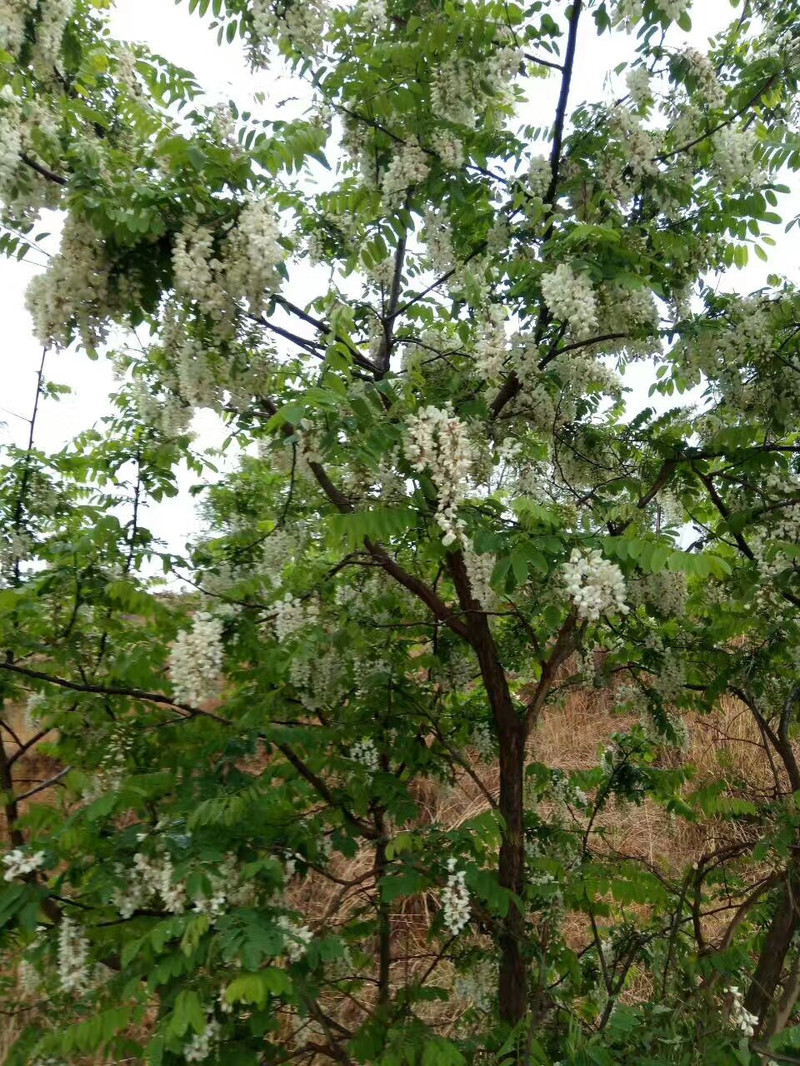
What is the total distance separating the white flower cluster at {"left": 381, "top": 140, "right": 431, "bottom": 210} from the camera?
334 cm

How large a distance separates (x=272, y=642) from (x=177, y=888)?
47.2 inches

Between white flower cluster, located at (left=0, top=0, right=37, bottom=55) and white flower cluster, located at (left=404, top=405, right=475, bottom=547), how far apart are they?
6.36 ft

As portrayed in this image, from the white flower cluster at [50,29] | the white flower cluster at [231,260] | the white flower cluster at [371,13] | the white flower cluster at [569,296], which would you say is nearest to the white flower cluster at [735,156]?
the white flower cluster at [569,296]

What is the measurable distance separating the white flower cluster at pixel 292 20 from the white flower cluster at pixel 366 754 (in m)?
2.88

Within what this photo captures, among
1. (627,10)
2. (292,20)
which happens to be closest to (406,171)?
(292,20)

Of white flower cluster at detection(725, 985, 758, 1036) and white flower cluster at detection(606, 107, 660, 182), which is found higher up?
white flower cluster at detection(606, 107, 660, 182)

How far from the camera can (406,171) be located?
10.9ft

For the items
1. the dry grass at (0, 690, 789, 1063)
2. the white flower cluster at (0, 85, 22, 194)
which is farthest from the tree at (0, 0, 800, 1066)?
the dry grass at (0, 690, 789, 1063)

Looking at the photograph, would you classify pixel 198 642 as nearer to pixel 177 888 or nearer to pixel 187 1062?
pixel 177 888

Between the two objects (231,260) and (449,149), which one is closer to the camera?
(231,260)

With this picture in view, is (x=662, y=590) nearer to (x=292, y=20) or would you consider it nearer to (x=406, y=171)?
(x=406, y=171)

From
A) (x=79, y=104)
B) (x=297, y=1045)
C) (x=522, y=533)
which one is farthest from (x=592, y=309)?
(x=297, y=1045)

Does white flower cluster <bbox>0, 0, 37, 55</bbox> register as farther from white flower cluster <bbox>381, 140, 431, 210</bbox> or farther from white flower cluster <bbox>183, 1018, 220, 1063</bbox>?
white flower cluster <bbox>183, 1018, 220, 1063</bbox>

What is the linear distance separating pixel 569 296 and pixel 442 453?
2.66 feet
